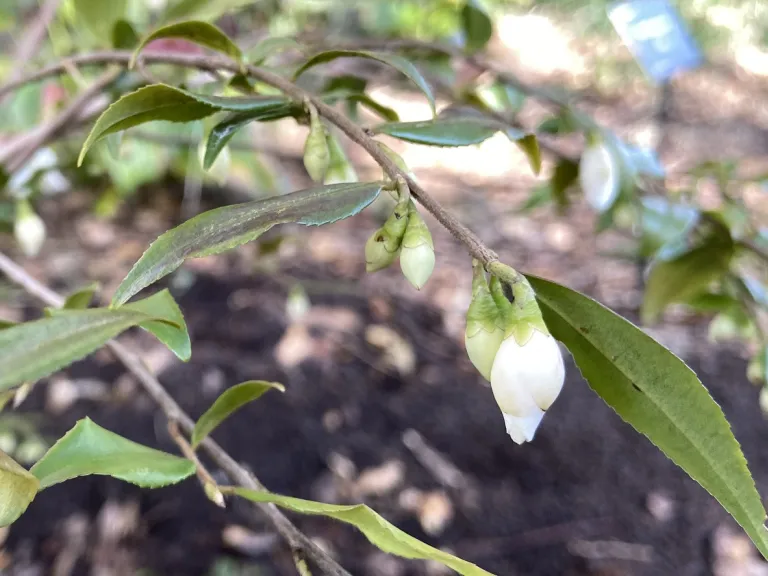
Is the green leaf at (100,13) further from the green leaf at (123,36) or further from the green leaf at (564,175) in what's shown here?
the green leaf at (564,175)

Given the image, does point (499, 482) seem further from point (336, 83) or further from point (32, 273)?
point (32, 273)

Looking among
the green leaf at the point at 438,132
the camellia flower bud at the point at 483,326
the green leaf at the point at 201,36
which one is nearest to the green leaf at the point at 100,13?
the green leaf at the point at 201,36

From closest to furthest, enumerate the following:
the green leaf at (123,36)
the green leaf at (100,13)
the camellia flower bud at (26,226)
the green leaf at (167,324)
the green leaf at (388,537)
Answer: the green leaf at (388,537)
the green leaf at (167,324)
the green leaf at (123,36)
the green leaf at (100,13)
the camellia flower bud at (26,226)

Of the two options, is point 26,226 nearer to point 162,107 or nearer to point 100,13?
point 100,13

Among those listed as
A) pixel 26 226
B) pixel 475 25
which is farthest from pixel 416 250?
pixel 26 226

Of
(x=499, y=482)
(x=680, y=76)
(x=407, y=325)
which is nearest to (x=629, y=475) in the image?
(x=499, y=482)

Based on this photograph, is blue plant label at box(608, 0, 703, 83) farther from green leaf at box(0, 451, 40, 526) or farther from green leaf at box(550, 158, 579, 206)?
green leaf at box(0, 451, 40, 526)
